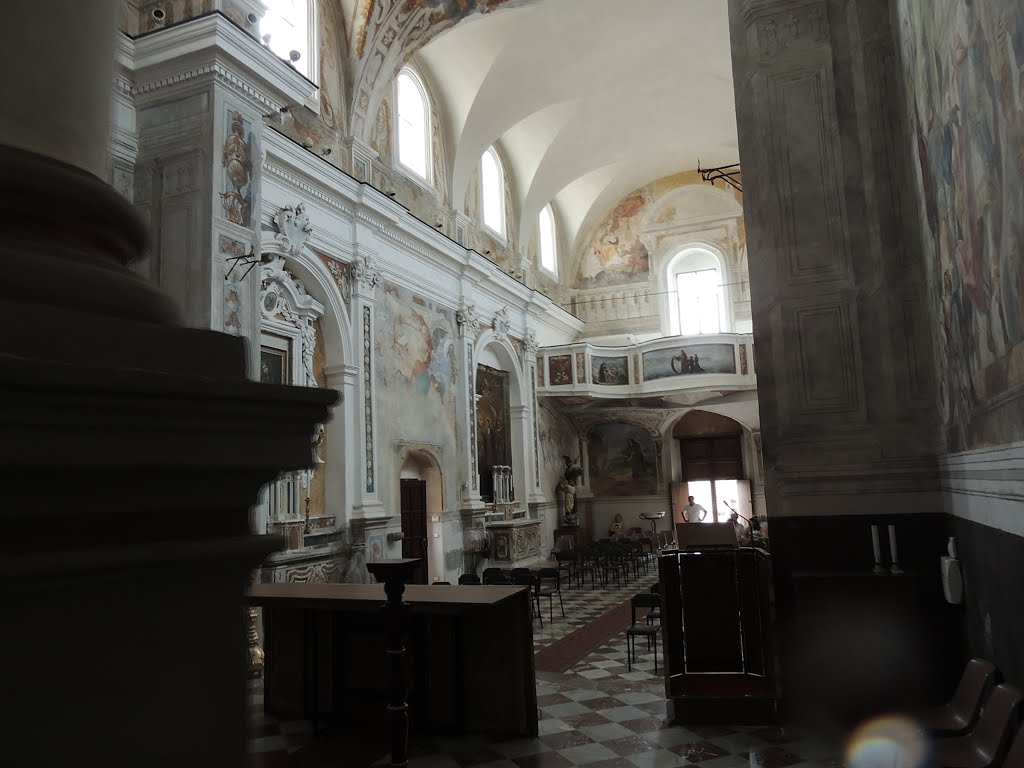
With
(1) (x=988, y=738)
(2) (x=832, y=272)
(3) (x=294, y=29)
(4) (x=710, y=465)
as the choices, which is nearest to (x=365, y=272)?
(3) (x=294, y=29)

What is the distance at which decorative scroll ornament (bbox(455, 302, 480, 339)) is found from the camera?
1684 cm

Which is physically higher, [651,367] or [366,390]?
[651,367]

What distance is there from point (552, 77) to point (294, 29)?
7.06 meters

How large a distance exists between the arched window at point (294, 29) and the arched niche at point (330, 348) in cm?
294

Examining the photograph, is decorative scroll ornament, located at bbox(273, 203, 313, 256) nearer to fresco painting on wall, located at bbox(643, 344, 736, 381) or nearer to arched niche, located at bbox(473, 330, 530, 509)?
arched niche, located at bbox(473, 330, 530, 509)

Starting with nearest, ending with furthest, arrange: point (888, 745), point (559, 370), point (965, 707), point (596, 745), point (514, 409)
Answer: point (965, 707) < point (888, 745) < point (596, 745) < point (514, 409) < point (559, 370)

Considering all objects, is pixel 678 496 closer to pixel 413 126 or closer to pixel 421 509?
pixel 421 509

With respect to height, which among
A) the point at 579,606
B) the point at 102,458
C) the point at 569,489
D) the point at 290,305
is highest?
the point at 290,305

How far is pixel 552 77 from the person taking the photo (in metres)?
17.9

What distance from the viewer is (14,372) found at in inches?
31.0

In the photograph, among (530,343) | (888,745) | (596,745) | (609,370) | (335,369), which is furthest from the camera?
(609,370)

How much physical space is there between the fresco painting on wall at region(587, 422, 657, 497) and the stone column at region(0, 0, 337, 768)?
77.5 feet

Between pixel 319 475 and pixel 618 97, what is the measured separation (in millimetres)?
12907

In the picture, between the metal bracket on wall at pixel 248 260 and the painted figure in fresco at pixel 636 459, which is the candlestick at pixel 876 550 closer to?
the metal bracket on wall at pixel 248 260
